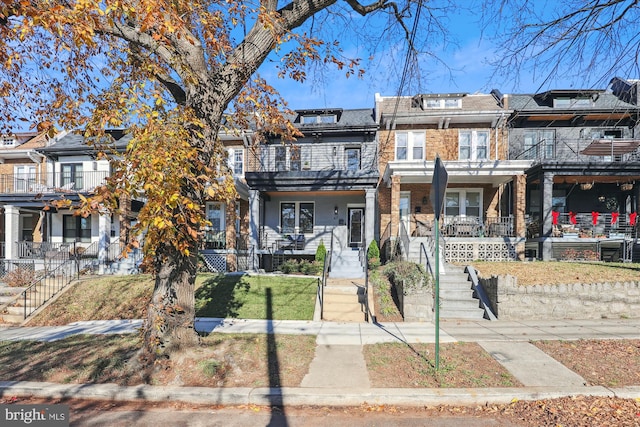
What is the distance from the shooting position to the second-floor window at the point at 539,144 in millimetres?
16562

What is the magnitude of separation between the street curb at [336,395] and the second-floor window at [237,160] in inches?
560

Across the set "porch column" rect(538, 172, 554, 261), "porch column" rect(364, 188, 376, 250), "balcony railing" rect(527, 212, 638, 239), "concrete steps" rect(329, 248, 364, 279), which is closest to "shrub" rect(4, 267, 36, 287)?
"concrete steps" rect(329, 248, 364, 279)

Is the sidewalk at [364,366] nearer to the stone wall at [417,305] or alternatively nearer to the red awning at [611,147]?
the stone wall at [417,305]

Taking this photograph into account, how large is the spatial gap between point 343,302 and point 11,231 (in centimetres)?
1860

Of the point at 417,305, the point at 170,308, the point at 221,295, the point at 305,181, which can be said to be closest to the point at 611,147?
the point at 417,305

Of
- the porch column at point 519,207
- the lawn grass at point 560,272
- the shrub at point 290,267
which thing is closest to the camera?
the lawn grass at point 560,272

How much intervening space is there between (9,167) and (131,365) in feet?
73.2

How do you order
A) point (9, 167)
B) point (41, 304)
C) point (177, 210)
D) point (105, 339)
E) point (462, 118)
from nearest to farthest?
point (177, 210)
point (105, 339)
point (41, 304)
point (462, 118)
point (9, 167)

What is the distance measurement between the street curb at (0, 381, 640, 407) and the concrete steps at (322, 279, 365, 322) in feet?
13.1

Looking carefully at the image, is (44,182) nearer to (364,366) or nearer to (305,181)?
(305,181)

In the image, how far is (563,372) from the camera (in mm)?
4973

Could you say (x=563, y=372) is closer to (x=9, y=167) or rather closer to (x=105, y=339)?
(x=105, y=339)

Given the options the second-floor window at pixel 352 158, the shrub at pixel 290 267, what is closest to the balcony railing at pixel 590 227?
the second-floor window at pixel 352 158

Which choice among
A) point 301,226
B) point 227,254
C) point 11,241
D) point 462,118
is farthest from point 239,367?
point 11,241
